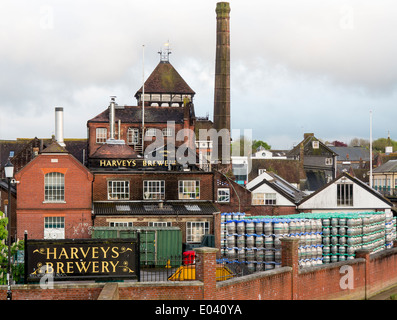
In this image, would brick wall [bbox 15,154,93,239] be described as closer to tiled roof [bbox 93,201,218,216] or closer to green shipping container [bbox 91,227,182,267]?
tiled roof [bbox 93,201,218,216]

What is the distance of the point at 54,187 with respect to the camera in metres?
41.8

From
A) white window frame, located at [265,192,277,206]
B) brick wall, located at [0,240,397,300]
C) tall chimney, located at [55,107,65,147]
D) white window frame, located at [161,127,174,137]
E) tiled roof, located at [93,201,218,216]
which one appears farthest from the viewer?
white window frame, located at [161,127,174,137]

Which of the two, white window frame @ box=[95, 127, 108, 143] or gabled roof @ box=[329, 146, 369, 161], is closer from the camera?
white window frame @ box=[95, 127, 108, 143]

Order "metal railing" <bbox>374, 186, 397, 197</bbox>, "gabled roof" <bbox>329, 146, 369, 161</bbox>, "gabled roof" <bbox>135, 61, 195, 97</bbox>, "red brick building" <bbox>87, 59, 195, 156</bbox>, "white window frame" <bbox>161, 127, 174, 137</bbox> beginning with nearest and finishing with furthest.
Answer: "red brick building" <bbox>87, 59, 195, 156</bbox>, "white window frame" <bbox>161, 127, 174, 137</bbox>, "metal railing" <bbox>374, 186, 397, 197</bbox>, "gabled roof" <bbox>135, 61, 195, 97</bbox>, "gabled roof" <bbox>329, 146, 369, 161</bbox>

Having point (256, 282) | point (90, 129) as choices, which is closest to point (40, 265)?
point (256, 282)

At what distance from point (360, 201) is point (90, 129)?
3037cm

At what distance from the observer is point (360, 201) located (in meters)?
52.4

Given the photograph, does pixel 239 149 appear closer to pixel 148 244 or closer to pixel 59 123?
pixel 59 123

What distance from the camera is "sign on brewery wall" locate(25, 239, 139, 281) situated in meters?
21.2

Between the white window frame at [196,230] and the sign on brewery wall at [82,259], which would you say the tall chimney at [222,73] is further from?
the sign on brewery wall at [82,259]

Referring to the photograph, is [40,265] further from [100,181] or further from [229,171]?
[229,171]

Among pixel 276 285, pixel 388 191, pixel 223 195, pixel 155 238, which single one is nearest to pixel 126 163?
pixel 223 195

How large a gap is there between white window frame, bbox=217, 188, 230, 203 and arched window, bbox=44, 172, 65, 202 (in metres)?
13.8

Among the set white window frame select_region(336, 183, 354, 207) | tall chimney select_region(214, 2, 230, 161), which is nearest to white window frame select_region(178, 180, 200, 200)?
white window frame select_region(336, 183, 354, 207)
